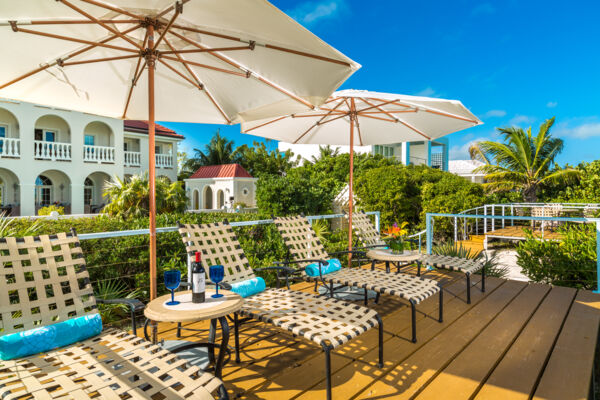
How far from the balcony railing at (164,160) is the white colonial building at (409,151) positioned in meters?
10.1

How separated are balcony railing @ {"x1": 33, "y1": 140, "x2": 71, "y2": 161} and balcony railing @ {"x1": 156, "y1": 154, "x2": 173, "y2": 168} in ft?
15.2

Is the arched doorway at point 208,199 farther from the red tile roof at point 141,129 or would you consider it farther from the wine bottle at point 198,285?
the wine bottle at point 198,285

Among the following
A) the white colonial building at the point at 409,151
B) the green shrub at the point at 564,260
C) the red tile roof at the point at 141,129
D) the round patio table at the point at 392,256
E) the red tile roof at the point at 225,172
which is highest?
the red tile roof at the point at 141,129

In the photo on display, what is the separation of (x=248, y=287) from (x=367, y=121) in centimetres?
362

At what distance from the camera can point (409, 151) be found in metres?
26.6

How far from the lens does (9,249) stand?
7.13 ft

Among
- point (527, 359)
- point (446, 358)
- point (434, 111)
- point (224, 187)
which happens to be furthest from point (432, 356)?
point (224, 187)

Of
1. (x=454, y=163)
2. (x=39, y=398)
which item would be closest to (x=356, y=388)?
(x=39, y=398)

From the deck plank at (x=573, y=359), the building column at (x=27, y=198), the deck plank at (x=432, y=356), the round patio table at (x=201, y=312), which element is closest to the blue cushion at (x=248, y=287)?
the round patio table at (x=201, y=312)

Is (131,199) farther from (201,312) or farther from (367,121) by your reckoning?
(201,312)

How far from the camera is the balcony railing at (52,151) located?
16.5 metres

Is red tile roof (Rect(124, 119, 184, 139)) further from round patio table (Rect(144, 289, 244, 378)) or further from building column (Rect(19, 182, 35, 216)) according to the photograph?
round patio table (Rect(144, 289, 244, 378))

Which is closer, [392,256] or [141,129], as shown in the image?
[392,256]

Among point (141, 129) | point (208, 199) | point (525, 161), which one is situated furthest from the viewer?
point (208, 199)
